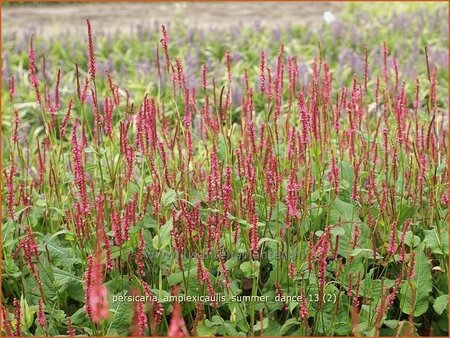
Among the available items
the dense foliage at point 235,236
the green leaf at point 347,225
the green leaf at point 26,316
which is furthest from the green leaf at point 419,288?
the green leaf at point 26,316

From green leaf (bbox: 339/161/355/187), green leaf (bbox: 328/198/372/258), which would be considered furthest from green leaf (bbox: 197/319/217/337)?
green leaf (bbox: 339/161/355/187)

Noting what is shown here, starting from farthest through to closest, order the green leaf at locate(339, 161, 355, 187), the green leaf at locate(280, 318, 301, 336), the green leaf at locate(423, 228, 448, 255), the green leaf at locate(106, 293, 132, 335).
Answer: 1. the green leaf at locate(339, 161, 355, 187)
2. the green leaf at locate(423, 228, 448, 255)
3. the green leaf at locate(106, 293, 132, 335)
4. the green leaf at locate(280, 318, 301, 336)

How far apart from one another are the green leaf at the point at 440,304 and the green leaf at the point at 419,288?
0.05 metres

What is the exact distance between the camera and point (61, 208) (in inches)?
106

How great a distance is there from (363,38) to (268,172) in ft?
15.2

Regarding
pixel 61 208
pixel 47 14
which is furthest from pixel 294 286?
pixel 47 14

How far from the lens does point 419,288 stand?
2.32 metres

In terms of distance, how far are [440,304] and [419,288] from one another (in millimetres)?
93

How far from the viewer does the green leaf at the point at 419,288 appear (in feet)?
7.42

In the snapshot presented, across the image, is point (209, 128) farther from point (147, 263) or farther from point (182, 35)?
point (182, 35)

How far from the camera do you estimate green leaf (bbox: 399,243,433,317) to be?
2.26 m

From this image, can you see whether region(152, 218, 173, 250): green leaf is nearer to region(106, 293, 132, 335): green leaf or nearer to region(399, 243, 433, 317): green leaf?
region(106, 293, 132, 335): green leaf

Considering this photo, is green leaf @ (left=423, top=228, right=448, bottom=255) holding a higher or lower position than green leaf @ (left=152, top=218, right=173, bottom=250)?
lower

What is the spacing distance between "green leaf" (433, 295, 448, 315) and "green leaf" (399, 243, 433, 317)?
5cm
